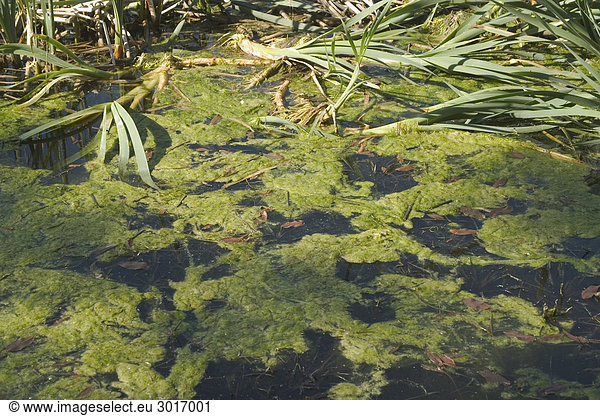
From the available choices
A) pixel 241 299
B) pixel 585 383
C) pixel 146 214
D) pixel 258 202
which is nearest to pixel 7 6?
pixel 146 214

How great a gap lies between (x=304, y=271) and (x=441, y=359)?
1.57 feet

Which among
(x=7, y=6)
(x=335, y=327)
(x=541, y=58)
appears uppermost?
(x=7, y=6)

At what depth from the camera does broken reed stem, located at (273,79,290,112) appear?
2.73 metres

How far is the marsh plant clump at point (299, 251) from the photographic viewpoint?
1511 millimetres

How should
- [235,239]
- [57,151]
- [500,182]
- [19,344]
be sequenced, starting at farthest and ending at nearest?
1. [57,151]
2. [500,182]
3. [235,239]
4. [19,344]

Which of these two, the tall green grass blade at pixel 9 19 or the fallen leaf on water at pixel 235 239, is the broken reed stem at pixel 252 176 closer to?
the fallen leaf on water at pixel 235 239

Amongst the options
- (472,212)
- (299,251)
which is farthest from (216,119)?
(472,212)

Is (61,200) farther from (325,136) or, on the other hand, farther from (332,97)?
(332,97)

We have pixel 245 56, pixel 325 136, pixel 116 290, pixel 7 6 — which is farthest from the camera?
pixel 245 56

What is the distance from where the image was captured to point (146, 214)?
2.09 m

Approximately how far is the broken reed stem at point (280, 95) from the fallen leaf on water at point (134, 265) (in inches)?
42.1

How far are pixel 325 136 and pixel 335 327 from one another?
1051 millimetres

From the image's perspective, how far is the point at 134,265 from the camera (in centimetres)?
185

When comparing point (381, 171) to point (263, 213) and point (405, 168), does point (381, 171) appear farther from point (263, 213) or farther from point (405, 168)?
point (263, 213)
